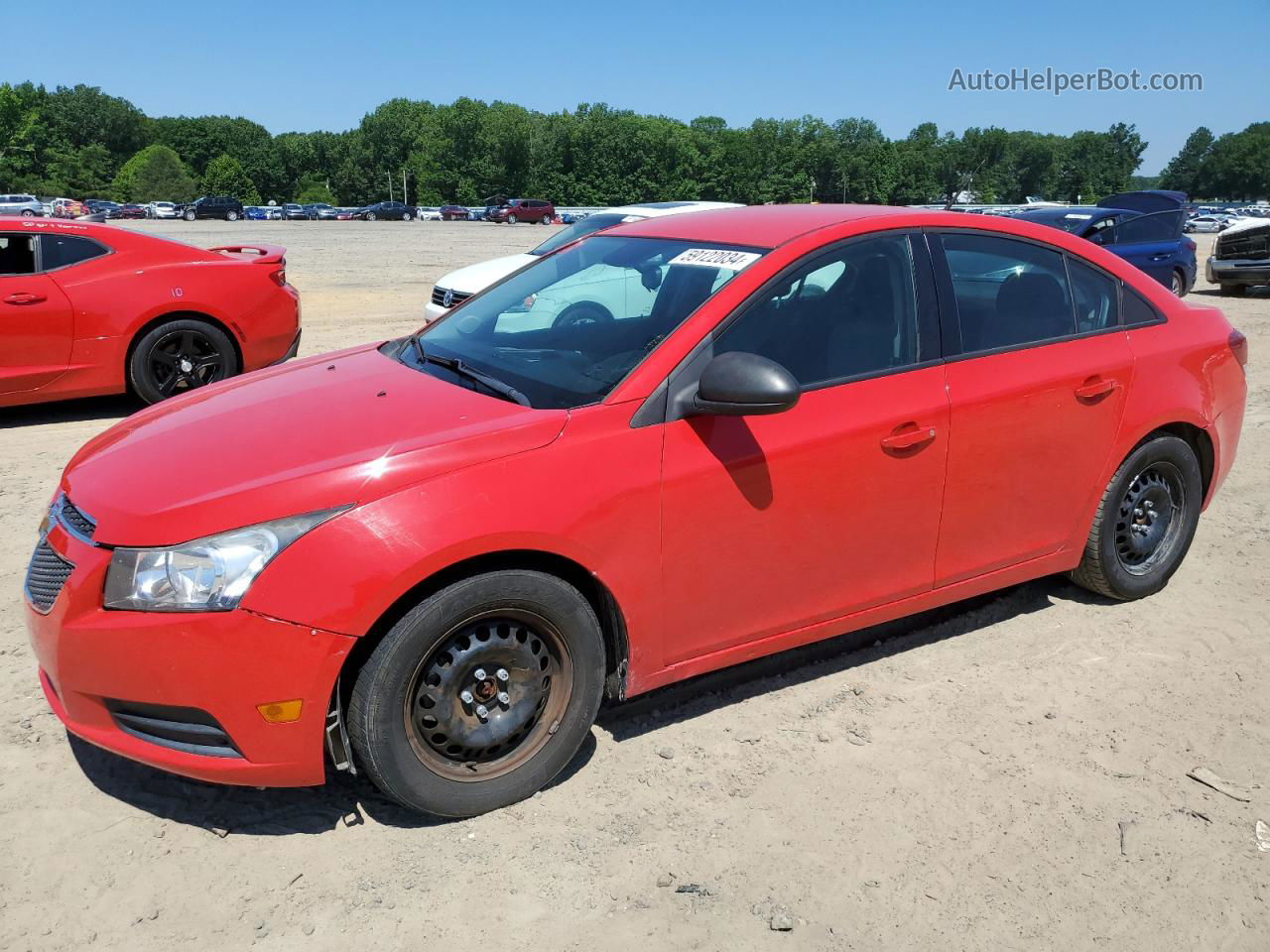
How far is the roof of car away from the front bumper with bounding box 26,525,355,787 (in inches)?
78.4

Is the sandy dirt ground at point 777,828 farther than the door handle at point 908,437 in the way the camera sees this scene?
No

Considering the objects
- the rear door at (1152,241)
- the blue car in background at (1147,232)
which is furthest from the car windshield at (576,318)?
the rear door at (1152,241)

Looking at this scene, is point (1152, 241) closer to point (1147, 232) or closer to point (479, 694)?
point (1147, 232)

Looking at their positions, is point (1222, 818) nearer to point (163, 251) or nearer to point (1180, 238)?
point (163, 251)

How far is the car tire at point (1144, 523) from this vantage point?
174 inches

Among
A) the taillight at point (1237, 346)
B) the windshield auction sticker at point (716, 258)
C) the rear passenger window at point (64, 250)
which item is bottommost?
the taillight at point (1237, 346)

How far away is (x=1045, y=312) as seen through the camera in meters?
4.16

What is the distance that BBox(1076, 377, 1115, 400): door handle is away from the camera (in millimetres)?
4098

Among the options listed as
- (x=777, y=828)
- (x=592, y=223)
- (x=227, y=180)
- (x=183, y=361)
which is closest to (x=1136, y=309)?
(x=777, y=828)

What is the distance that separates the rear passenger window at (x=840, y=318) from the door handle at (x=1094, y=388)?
815 millimetres

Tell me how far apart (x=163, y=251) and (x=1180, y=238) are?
48.0 feet

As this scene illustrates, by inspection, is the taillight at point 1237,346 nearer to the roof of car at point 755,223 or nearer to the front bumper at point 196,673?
the roof of car at point 755,223

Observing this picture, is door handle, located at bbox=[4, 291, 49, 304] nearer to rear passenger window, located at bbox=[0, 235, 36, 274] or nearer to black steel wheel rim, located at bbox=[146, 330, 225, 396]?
rear passenger window, located at bbox=[0, 235, 36, 274]

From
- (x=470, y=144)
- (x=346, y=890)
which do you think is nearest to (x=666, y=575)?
(x=346, y=890)
